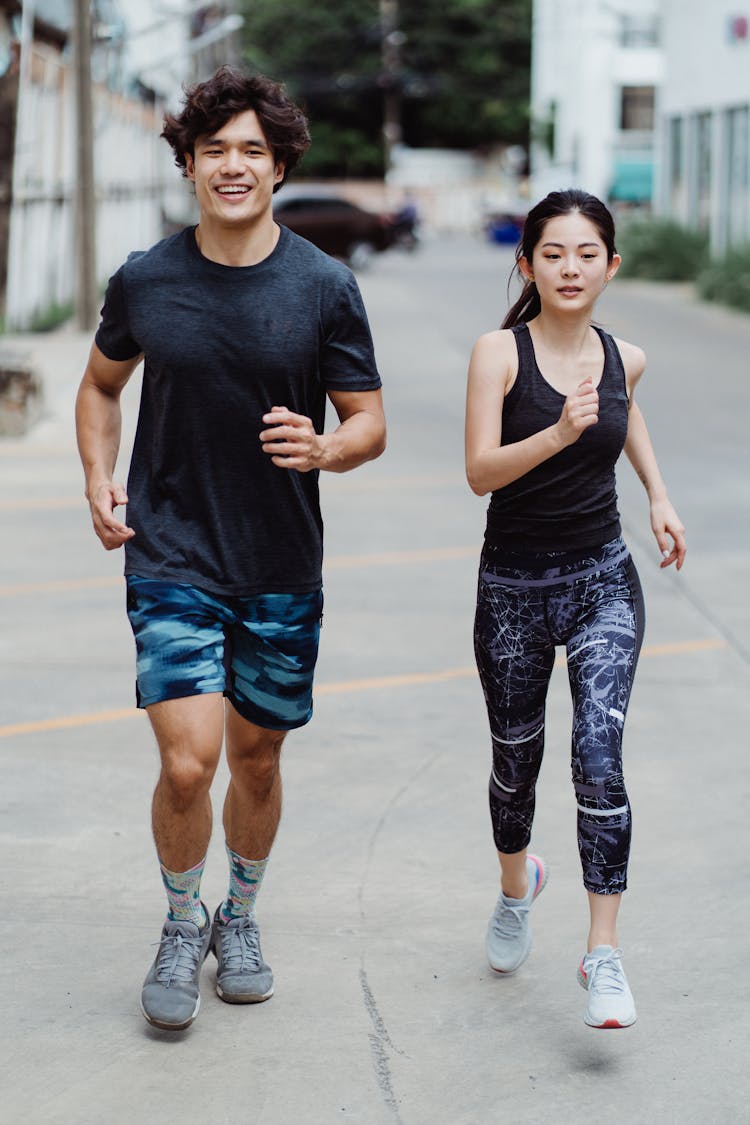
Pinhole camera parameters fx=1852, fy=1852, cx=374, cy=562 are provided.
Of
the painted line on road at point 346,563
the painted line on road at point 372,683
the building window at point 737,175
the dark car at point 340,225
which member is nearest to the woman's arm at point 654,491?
the painted line on road at point 372,683

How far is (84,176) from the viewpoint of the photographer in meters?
22.1

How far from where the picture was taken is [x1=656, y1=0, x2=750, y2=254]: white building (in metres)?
31.8

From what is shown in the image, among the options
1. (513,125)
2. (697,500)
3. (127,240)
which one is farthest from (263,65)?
(697,500)

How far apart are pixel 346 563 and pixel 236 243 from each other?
5567 mm

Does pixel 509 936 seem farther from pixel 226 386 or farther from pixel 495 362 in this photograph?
pixel 226 386

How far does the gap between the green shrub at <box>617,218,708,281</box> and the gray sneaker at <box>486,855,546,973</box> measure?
102ft

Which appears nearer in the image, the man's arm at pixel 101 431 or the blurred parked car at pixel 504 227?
the man's arm at pixel 101 431

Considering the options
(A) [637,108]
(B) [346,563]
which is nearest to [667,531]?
(B) [346,563]

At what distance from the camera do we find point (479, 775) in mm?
5992

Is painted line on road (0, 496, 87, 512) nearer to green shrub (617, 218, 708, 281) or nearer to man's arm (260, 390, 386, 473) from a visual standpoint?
man's arm (260, 390, 386, 473)

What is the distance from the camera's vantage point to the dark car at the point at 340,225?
4034 centimetres

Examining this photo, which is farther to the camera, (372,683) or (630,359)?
(372,683)

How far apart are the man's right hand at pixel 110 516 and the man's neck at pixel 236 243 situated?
0.54 metres

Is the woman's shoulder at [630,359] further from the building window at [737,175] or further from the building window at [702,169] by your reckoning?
the building window at [702,169]
